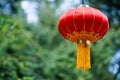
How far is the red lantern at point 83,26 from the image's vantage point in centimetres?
423

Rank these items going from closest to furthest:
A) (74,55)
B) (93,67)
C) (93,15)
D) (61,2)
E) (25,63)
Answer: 1. (93,15)
2. (25,63)
3. (93,67)
4. (74,55)
5. (61,2)

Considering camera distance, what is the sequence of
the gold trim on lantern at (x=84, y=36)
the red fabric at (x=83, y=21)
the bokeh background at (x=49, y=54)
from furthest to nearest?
the bokeh background at (x=49, y=54)
the gold trim on lantern at (x=84, y=36)
the red fabric at (x=83, y=21)

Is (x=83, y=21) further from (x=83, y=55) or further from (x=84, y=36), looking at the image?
(x=83, y=55)

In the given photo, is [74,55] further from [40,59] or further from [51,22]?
[51,22]

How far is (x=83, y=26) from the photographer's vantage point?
4.24 m

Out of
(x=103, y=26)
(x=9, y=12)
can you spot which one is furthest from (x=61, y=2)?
(x=103, y=26)

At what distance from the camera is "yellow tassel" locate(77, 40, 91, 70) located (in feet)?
14.2

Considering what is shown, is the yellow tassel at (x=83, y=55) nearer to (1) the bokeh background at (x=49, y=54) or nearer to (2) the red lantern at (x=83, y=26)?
(2) the red lantern at (x=83, y=26)

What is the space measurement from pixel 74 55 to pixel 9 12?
1.60 meters

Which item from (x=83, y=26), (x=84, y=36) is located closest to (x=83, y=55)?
(x=84, y=36)

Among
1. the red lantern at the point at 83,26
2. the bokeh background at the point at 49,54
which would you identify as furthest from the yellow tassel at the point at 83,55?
the bokeh background at the point at 49,54

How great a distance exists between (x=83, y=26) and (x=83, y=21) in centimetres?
6

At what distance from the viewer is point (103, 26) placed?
14.2ft

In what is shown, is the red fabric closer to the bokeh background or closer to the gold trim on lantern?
the gold trim on lantern
